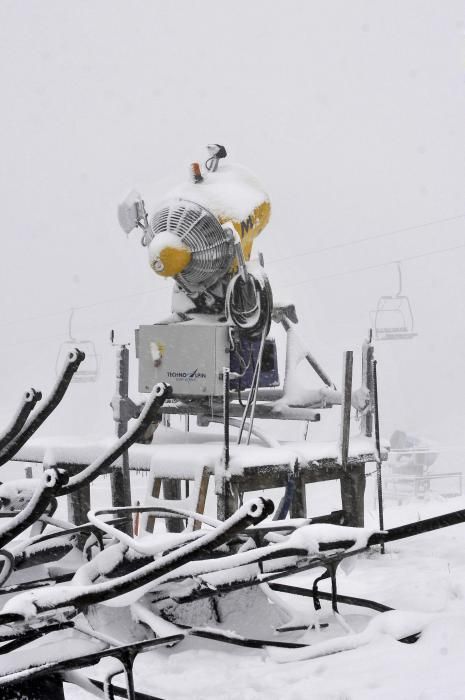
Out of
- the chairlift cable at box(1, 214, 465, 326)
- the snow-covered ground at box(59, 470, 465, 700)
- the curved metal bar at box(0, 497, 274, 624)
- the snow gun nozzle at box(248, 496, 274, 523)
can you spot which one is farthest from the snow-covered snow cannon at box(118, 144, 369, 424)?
the chairlift cable at box(1, 214, 465, 326)

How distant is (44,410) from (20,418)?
190mm

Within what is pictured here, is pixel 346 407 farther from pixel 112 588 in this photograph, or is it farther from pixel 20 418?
pixel 112 588

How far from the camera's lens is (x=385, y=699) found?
7.91 ft

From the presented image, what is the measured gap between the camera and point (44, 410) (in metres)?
3.36

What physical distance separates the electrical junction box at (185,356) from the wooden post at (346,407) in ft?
3.74

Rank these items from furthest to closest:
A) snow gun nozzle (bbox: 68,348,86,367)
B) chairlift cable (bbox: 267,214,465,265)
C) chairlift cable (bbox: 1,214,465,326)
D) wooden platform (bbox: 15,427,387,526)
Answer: chairlift cable (bbox: 267,214,465,265) → chairlift cable (bbox: 1,214,465,326) → wooden platform (bbox: 15,427,387,526) → snow gun nozzle (bbox: 68,348,86,367)

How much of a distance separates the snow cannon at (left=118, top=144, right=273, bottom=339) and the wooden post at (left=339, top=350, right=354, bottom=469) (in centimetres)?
104

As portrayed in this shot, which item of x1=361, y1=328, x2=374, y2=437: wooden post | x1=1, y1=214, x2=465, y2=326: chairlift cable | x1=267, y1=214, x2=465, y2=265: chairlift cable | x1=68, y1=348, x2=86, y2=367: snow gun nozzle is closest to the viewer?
x1=68, y1=348, x2=86, y2=367: snow gun nozzle

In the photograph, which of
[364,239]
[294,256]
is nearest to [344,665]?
[294,256]

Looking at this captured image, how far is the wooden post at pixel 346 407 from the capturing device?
652cm

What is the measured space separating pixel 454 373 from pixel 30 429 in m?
73.8

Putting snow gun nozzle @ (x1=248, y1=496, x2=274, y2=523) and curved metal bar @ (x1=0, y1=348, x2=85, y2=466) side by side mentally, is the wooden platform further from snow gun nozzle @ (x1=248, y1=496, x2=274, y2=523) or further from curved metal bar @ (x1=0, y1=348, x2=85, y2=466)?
snow gun nozzle @ (x1=248, y1=496, x2=274, y2=523)

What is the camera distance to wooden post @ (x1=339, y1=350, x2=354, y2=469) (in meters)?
6.52

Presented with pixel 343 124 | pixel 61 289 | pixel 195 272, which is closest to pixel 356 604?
pixel 195 272
